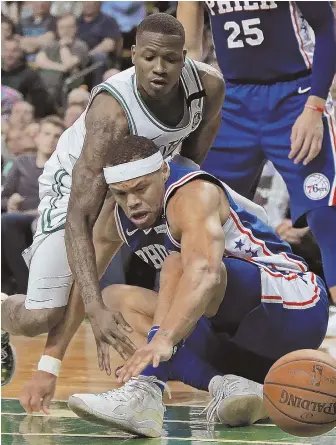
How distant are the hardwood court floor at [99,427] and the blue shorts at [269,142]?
1.30m

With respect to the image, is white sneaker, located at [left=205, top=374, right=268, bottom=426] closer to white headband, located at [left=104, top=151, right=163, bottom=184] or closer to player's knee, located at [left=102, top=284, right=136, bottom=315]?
player's knee, located at [left=102, top=284, right=136, bottom=315]

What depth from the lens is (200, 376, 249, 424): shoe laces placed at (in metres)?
4.02

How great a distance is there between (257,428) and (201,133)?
1574 mm

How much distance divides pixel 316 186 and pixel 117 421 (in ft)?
8.00

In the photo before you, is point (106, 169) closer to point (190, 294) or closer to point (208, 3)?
point (190, 294)

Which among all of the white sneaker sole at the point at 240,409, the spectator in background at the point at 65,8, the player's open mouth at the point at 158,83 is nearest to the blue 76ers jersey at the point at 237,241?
the player's open mouth at the point at 158,83

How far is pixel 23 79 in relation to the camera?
9.92 m

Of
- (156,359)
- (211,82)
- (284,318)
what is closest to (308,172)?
(211,82)

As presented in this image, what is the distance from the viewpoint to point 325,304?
173 inches

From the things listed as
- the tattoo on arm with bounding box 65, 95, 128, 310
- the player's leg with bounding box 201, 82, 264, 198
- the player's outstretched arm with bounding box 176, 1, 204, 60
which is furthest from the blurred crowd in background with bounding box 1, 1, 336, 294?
the tattoo on arm with bounding box 65, 95, 128, 310

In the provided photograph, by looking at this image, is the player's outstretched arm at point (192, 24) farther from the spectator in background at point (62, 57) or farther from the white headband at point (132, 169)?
the spectator in background at point (62, 57)

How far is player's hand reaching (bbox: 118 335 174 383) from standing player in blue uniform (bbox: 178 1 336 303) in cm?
241

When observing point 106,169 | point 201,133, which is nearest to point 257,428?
point 106,169

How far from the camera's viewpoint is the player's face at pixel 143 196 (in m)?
3.94
